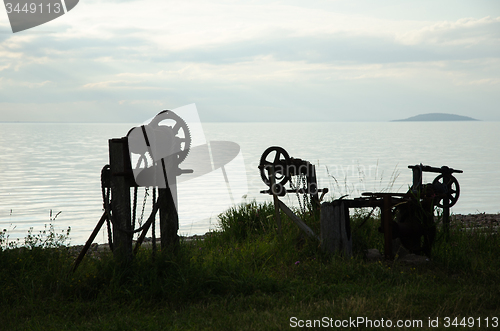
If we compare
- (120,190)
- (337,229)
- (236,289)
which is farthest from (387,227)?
(120,190)

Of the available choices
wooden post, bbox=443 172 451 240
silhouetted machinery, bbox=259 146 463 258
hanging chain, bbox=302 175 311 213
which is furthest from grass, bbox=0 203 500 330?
hanging chain, bbox=302 175 311 213

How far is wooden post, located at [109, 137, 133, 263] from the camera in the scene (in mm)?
5648

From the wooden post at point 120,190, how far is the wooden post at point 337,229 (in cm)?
281

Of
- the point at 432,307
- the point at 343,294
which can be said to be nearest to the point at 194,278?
the point at 343,294

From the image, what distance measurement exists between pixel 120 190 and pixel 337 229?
3102 millimetres

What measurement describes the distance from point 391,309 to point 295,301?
1075 millimetres

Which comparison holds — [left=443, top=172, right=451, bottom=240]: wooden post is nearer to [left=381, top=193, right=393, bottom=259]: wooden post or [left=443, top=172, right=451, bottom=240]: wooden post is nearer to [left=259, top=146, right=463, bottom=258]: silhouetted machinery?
[left=259, top=146, right=463, bottom=258]: silhouetted machinery

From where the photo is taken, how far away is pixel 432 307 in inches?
188

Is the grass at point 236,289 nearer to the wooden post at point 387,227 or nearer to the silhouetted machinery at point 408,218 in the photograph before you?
the wooden post at point 387,227

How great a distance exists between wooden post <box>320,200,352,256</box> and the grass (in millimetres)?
160

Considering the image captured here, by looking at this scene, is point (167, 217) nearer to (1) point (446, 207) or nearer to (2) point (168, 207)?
(2) point (168, 207)

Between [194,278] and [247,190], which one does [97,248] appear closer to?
[194,278]

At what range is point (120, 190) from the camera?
5.68 m

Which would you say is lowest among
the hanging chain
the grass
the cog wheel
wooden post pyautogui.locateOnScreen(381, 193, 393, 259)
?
the grass
